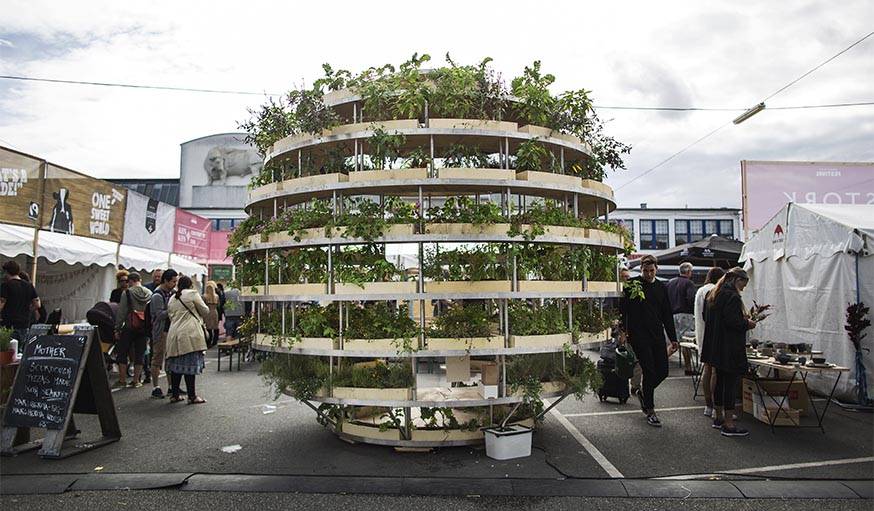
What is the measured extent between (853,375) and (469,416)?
17.9 feet

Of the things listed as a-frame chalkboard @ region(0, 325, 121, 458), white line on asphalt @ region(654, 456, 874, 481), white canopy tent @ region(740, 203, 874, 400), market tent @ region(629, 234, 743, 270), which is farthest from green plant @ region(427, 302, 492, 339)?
market tent @ region(629, 234, 743, 270)

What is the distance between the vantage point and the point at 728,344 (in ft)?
21.3

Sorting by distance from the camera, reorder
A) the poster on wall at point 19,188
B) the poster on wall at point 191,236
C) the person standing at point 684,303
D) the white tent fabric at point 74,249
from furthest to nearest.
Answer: the poster on wall at point 191,236 → the white tent fabric at point 74,249 → the person standing at point 684,303 → the poster on wall at point 19,188

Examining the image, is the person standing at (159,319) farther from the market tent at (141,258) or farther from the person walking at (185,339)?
the market tent at (141,258)

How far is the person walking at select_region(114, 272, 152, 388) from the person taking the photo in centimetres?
914

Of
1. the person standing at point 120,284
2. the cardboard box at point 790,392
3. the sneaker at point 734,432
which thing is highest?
the person standing at point 120,284

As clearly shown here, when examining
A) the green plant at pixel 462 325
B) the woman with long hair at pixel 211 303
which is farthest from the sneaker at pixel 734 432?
the woman with long hair at pixel 211 303

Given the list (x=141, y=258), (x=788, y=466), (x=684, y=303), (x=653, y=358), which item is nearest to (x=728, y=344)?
(x=653, y=358)

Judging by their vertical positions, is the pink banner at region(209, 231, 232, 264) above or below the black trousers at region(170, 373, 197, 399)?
above

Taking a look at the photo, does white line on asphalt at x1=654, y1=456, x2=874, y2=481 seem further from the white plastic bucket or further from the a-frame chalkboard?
the a-frame chalkboard

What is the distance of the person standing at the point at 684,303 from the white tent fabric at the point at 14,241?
445 inches

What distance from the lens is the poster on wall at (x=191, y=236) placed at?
17859mm

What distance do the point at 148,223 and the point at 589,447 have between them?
1361 centimetres

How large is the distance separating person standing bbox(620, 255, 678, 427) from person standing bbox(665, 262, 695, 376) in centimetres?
380
